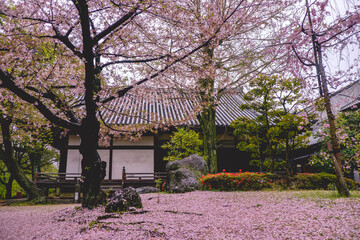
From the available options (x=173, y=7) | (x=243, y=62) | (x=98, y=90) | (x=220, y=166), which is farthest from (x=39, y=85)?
(x=220, y=166)

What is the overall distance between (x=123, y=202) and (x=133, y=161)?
27.3 ft

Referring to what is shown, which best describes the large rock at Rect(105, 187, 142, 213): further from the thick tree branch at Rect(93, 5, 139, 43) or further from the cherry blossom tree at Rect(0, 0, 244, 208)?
the thick tree branch at Rect(93, 5, 139, 43)

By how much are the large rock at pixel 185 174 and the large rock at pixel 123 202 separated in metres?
3.94

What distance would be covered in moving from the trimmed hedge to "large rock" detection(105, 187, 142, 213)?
15.1 ft

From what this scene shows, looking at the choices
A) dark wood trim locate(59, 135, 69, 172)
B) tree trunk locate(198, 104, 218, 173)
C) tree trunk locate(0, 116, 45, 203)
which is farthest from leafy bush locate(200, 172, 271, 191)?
dark wood trim locate(59, 135, 69, 172)

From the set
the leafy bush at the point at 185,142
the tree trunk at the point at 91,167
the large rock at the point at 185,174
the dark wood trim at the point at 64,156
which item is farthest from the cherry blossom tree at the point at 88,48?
the dark wood trim at the point at 64,156

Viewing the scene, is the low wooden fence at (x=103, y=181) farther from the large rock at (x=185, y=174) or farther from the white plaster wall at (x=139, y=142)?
the large rock at (x=185, y=174)

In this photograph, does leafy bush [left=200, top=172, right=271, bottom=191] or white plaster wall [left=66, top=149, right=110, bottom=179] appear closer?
leafy bush [left=200, top=172, right=271, bottom=191]

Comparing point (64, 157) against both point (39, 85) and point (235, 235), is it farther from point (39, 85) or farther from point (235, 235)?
point (235, 235)

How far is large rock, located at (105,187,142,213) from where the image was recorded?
550cm

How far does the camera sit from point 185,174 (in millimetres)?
10070

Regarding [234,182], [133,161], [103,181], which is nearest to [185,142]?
[234,182]

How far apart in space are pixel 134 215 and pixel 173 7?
4772mm

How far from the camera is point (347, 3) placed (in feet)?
11.2
